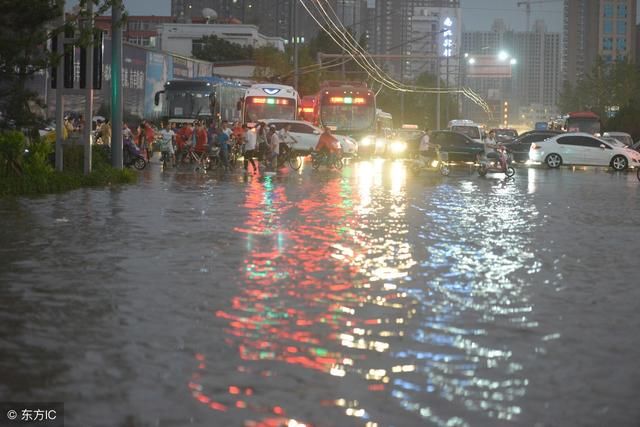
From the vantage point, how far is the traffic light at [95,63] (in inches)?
1160

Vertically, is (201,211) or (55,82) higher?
(55,82)

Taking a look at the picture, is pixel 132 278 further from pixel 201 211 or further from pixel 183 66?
pixel 183 66

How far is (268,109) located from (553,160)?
15981mm

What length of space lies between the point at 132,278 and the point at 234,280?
3.46 ft

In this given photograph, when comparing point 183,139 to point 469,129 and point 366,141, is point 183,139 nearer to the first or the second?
point 366,141

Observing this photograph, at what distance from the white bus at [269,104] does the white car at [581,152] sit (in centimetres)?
1416

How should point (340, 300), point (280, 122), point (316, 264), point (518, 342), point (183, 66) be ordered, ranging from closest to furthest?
point (518, 342) < point (340, 300) < point (316, 264) < point (280, 122) < point (183, 66)

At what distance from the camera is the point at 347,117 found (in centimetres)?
6209

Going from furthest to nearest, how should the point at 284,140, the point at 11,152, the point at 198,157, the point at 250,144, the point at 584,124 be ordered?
the point at 584,124 → the point at 284,140 → the point at 198,157 → the point at 250,144 → the point at 11,152

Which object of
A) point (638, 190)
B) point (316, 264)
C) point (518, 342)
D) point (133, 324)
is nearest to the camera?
point (518, 342)

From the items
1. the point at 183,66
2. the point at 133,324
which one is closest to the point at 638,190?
the point at 133,324

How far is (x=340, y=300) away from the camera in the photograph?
35.8 ft

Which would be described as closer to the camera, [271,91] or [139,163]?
[139,163]

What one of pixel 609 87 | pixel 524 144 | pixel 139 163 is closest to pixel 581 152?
pixel 524 144
